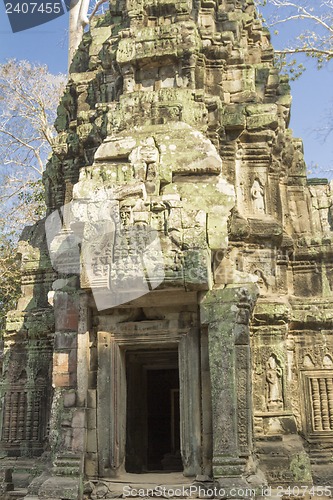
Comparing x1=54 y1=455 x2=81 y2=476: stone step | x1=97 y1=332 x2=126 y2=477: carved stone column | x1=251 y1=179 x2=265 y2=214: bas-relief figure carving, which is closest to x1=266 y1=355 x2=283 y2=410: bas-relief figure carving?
x1=97 y1=332 x2=126 y2=477: carved stone column

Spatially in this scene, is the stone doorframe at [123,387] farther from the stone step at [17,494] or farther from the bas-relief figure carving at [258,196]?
the bas-relief figure carving at [258,196]

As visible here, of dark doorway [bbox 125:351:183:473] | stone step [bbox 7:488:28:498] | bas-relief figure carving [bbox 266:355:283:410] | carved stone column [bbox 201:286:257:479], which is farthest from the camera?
dark doorway [bbox 125:351:183:473]

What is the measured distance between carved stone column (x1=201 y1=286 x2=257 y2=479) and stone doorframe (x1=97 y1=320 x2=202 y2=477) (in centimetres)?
33

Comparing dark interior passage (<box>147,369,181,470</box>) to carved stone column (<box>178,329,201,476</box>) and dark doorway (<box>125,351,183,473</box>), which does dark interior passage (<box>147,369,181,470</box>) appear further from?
carved stone column (<box>178,329,201,476</box>)

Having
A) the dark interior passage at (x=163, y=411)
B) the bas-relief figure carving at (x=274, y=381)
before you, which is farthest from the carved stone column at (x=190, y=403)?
the dark interior passage at (x=163, y=411)

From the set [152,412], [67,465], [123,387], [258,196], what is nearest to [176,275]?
[123,387]

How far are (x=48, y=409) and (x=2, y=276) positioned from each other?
697cm

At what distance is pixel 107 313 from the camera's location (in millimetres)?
6770

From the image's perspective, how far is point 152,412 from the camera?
458 inches

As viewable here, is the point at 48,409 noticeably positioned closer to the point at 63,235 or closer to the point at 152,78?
the point at 63,235

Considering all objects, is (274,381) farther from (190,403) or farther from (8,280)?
(8,280)

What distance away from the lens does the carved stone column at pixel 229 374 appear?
5.96 metres

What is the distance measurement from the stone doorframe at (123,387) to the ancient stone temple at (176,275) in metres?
0.02

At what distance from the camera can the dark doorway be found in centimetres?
844
